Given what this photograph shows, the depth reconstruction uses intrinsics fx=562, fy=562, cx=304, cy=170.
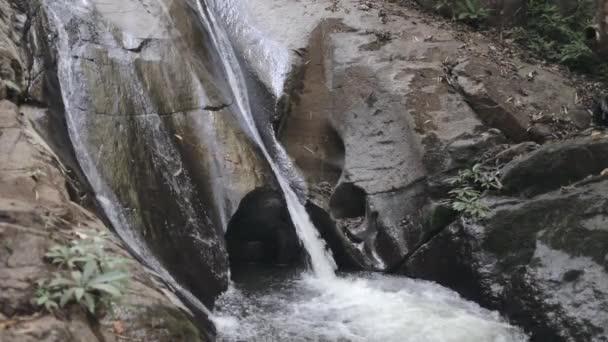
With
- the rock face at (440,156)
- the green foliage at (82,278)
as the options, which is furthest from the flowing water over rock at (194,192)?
the green foliage at (82,278)

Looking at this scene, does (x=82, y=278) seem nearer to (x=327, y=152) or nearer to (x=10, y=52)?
(x=10, y=52)

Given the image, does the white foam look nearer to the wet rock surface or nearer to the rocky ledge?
the wet rock surface

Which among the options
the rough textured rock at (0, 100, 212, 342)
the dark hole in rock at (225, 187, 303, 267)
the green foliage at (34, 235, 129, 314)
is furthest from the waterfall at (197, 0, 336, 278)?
the green foliage at (34, 235, 129, 314)

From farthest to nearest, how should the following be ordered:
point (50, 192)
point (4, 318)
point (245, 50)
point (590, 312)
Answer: point (245, 50)
point (590, 312)
point (50, 192)
point (4, 318)

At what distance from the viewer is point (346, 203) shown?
781 cm

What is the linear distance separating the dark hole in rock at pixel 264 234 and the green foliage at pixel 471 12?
542 cm

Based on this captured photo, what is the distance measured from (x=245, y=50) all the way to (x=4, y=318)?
21.9ft

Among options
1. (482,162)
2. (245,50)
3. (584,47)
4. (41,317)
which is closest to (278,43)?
(245,50)

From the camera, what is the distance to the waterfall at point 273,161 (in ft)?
24.5

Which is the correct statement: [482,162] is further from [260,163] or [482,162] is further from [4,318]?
[4,318]

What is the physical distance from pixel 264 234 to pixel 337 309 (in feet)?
5.67

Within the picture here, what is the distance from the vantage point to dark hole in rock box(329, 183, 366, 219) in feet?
25.3

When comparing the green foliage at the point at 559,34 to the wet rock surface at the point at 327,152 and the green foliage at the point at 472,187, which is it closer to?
the wet rock surface at the point at 327,152

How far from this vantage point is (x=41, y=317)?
3.29 m
